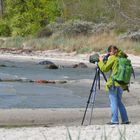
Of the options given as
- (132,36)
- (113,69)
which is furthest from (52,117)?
(132,36)

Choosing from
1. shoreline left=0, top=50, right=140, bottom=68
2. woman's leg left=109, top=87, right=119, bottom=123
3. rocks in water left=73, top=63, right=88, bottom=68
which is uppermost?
woman's leg left=109, top=87, right=119, bottom=123

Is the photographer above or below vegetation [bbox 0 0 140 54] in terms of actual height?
above

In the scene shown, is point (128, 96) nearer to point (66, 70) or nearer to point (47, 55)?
point (66, 70)

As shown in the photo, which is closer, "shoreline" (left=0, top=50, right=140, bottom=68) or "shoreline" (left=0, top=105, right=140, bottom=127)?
"shoreline" (left=0, top=105, right=140, bottom=127)

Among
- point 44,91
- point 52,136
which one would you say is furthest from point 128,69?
point 44,91

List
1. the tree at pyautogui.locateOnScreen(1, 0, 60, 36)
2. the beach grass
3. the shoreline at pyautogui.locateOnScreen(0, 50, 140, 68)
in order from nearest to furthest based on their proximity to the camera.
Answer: the shoreline at pyautogui.locateOnScreen(0, 50, 140, 68) < the beach grass < the tree at pyautogui.locateOnScreen(1, 0, 60, 36)

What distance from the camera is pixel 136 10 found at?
166 ft

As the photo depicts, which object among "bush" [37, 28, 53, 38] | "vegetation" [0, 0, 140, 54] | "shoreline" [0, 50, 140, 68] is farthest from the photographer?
"bush" [37, 28, 53, 38]

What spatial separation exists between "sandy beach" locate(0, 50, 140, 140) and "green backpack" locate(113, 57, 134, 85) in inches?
34.4

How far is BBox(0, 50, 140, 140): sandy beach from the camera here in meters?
9.50

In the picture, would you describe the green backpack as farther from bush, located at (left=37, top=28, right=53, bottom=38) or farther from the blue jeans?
bush, located at (left=37, top=28, right=53, bottom=38)

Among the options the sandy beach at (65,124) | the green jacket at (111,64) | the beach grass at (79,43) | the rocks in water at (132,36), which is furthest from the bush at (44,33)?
the green jacket at (111,64)

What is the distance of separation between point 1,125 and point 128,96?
7.32m

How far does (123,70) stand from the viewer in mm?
11031
